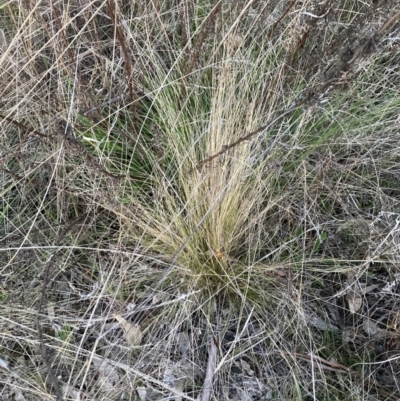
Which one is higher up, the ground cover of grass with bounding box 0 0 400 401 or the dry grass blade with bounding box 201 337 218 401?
the ground cover of grass with bounding box 0 0 400 401

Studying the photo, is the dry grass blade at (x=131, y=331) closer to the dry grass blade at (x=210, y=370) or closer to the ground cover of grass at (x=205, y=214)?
the ground cover of grass at (x=205, y=214)

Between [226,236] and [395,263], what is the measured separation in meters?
0.41

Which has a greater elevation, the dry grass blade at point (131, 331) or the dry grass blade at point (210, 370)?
the dry grass blade at point (131, 331)

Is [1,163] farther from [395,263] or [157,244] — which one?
[395,263]

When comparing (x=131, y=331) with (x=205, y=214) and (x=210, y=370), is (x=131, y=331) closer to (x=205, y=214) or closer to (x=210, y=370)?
(x=210, y=370)

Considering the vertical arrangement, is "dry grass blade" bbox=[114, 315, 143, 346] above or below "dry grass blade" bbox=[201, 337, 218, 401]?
above

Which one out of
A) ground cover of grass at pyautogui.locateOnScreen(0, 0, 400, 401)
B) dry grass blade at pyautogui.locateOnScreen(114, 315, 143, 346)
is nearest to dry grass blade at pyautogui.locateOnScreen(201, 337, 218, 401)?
ground cover of grass at pyautogui.locateOnScreen(0, 0, 400, 401)

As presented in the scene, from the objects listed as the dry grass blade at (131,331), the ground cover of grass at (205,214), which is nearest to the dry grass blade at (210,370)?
the ground cover of grass at (205,214)

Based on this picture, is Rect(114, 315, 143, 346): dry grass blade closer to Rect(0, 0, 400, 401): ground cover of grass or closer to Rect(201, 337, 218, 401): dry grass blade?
Rect(0, 0, 400, 401): ground cover of grass

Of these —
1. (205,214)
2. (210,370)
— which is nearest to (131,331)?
(210,370)

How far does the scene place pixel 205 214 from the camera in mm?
1199

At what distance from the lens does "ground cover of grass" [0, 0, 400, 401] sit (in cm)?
123

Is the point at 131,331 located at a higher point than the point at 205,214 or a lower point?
lower

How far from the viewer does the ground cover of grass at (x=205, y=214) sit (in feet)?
4.02
